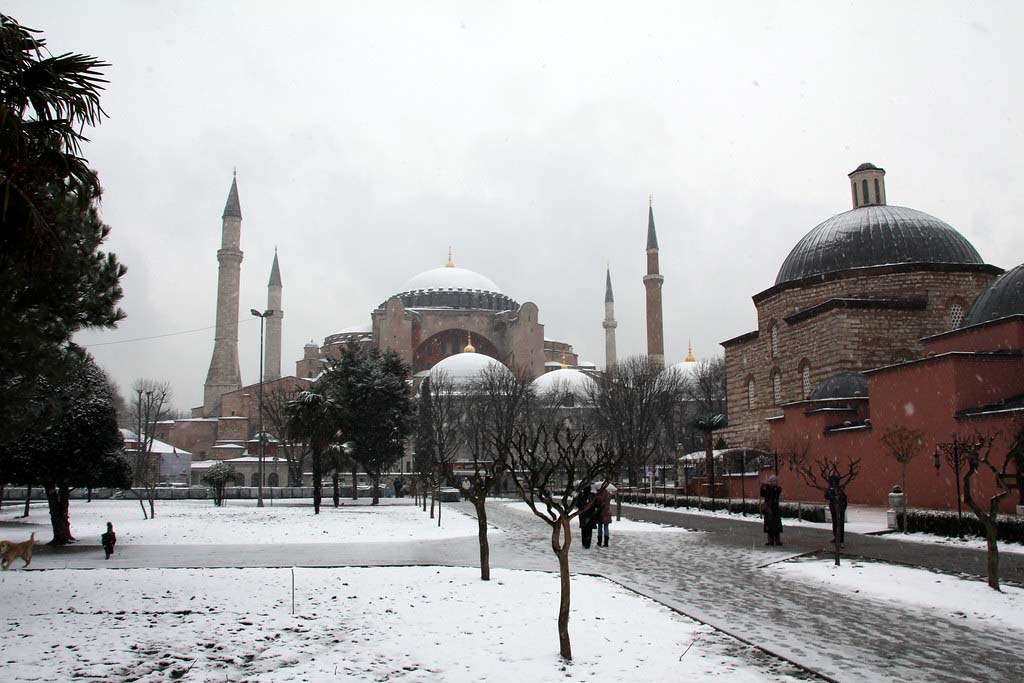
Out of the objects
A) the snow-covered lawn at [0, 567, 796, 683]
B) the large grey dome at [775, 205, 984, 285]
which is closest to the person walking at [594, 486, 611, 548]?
the snow-covered lawn at [0, 567, 796, 683]

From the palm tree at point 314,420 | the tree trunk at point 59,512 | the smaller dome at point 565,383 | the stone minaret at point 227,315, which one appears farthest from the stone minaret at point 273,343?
the tree trunk at point 59,512

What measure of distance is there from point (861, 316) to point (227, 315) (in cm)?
4146

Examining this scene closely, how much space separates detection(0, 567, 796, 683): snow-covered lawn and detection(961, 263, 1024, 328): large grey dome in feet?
56.0

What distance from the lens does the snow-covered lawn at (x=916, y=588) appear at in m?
7.83

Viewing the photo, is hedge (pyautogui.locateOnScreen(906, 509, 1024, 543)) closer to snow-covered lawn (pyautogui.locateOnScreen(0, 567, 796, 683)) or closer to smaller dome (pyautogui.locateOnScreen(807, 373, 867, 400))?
snow-covered lawn (pyautogui.locateOnScreen(0, 567, 796, 683))

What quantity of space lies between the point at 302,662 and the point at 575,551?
26.2ft

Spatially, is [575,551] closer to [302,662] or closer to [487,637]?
[487,637]

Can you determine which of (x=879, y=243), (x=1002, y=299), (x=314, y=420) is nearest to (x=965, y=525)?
(x=1002, y=299)

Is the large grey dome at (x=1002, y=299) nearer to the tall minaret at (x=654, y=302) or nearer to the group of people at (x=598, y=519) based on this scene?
the group of people at (x=598, y=519)

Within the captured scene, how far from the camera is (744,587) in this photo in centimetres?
950

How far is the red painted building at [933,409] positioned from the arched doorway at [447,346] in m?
41.9

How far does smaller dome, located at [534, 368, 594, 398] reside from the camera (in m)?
52.1

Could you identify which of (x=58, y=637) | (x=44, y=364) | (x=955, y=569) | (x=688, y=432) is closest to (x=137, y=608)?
(x=58, y=637)

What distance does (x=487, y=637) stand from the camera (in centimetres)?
665
